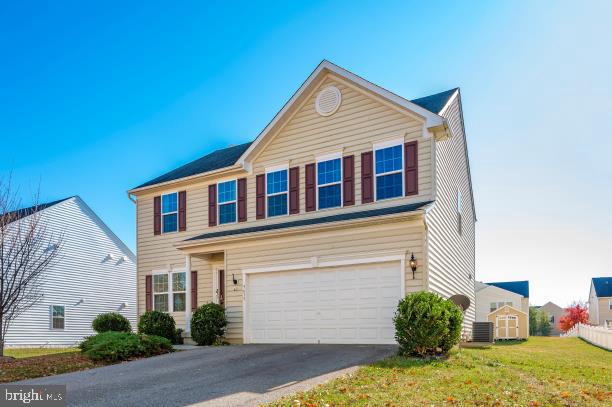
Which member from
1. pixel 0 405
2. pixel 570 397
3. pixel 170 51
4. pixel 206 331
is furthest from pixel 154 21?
pixel 570 397

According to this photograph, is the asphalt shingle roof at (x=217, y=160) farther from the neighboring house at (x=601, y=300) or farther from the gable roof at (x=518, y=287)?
the neighboring house at (x=601, y=300)

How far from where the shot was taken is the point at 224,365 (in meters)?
12.3

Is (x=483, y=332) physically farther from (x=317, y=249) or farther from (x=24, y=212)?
(x=24, y=212)

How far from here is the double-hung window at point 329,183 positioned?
667 inches

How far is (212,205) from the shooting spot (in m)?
20.0

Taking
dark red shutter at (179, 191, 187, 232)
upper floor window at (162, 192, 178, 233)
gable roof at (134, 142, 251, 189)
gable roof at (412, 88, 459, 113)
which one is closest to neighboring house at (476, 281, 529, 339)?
gable roof at (412, 88, 459, 113)

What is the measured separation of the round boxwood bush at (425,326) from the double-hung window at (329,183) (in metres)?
4.87

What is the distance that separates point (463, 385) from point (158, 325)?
38.9ft

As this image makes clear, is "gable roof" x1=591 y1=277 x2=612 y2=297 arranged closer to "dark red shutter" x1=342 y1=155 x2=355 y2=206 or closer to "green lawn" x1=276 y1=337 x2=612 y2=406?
"green lawn" x1=276 y1=337 x2=612 y2=406

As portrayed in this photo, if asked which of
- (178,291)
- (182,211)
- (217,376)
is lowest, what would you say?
(217,376)

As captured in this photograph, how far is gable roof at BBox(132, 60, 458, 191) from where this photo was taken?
51.1 ft

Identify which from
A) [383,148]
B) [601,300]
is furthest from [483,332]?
[601,300]

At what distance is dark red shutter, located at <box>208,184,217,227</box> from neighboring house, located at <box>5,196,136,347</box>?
1019 cm

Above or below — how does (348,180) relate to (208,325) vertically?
above
